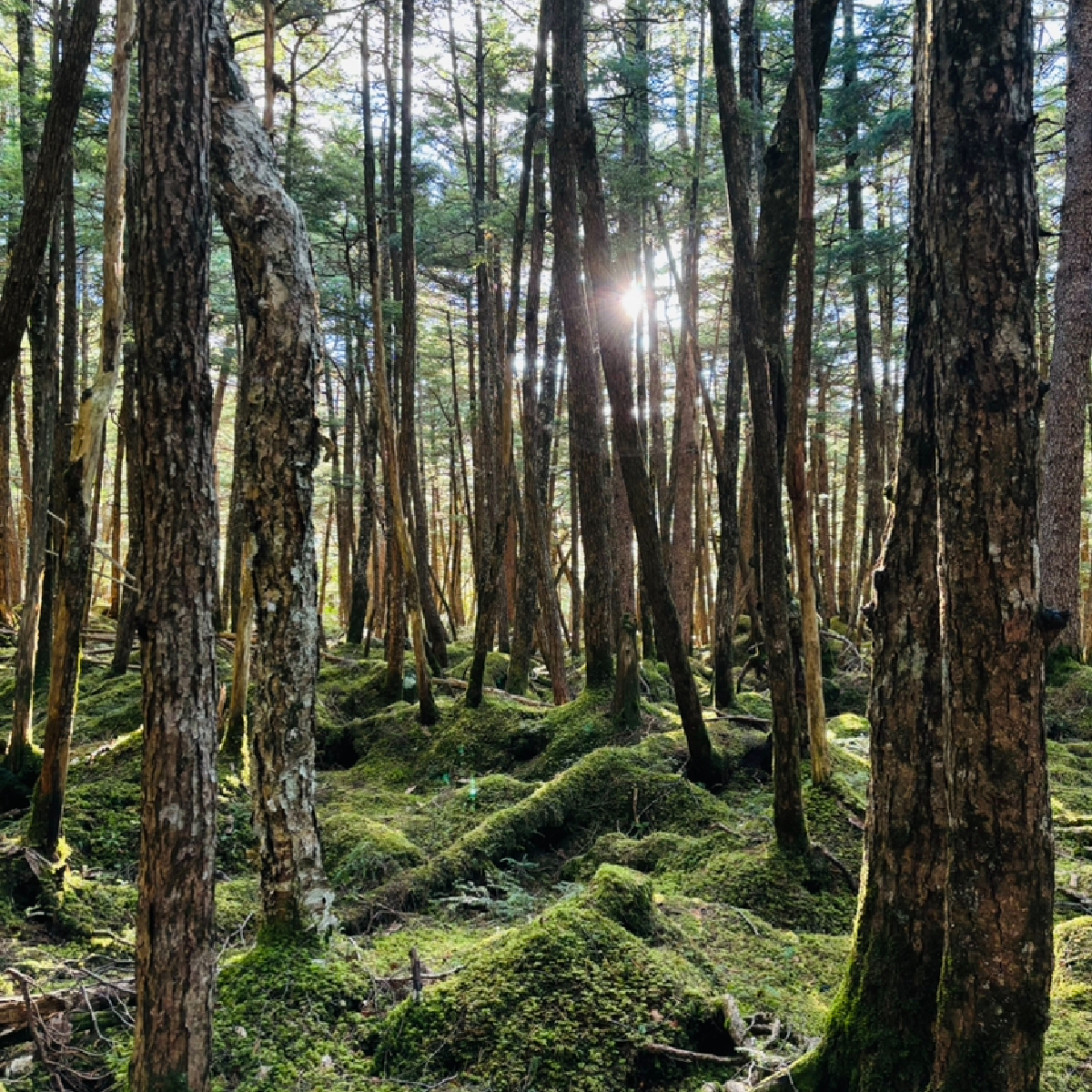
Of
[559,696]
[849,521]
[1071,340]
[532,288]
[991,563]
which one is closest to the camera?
[991,563]

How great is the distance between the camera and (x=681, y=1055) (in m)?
3.10

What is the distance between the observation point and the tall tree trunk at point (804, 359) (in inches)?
A: 182

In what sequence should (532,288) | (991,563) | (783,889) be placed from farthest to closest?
(532,288) → (783,889) → (991,563)

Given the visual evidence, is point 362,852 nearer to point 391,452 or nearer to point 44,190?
point 391,452

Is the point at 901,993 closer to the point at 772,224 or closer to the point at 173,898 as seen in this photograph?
the point at 173,898

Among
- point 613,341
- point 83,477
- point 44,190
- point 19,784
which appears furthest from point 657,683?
point 44,190

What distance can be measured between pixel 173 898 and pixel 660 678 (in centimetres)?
858

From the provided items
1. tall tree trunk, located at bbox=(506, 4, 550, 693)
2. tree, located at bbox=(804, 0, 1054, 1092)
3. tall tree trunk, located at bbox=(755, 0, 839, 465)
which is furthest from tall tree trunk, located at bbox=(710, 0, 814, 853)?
tall tree trunk, located at bbox=(506, 4, 550, 693)

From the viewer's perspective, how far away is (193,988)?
246cm

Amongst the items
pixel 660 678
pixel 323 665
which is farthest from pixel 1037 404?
pixel 323 665

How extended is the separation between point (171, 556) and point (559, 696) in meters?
6.84

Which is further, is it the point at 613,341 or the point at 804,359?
the point at 613,341

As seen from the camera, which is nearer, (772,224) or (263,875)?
(263,875)

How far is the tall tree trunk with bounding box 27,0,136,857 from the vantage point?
3.63 m
